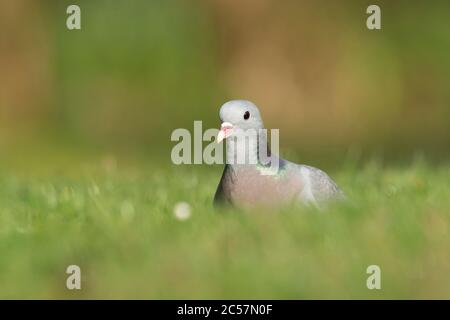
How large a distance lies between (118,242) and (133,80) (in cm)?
677

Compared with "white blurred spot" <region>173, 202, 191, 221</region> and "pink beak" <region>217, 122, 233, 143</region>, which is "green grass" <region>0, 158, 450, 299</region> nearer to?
"white blurred spot" <region>173, 202, 191, 221</region>

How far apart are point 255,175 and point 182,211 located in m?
0.45

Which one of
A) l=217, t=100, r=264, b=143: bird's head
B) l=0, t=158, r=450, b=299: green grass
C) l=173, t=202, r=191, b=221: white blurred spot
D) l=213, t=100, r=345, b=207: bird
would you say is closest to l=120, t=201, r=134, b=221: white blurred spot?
l=0, t=158, r=450, b=299: green grass

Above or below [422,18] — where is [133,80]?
below

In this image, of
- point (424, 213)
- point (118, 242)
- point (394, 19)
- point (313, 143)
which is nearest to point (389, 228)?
point (424, 213)

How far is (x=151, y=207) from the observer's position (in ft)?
17.8

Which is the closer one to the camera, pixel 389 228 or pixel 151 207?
pixel 389 228

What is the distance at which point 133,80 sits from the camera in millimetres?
11180

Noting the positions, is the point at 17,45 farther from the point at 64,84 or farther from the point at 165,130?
the point at 165,130

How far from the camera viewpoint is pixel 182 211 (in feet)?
16.7
